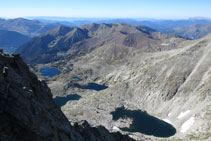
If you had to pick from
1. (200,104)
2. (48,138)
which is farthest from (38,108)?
(200,104)

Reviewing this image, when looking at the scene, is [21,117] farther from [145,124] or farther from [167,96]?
[167,96]

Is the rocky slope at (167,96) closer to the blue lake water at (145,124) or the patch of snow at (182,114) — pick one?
the patch of snow at (182,114)

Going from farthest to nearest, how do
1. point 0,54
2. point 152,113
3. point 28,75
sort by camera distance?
point 152,113, point 28,75, point 0,54

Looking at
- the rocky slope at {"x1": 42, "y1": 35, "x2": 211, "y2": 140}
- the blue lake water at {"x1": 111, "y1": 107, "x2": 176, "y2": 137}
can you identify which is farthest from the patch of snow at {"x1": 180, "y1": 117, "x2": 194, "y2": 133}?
the blue lake water at {"x1": 111, "y1": 107, "x2": 176, "y2": 137}

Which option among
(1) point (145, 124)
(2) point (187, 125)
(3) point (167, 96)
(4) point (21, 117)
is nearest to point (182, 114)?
(2) point (187, 125)

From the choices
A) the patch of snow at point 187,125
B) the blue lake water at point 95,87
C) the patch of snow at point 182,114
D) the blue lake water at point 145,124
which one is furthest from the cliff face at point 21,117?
the blue lake water at point 95,87

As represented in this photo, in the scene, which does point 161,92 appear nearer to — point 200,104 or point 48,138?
point 200,104

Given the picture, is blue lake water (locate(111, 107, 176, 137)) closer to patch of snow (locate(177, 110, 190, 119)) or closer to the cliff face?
patch of snow (locate(177, 110, 190, 119))

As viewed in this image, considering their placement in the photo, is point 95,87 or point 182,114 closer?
point 182,114
